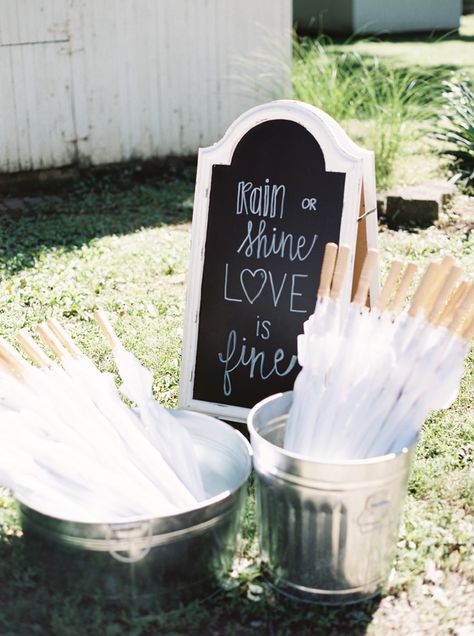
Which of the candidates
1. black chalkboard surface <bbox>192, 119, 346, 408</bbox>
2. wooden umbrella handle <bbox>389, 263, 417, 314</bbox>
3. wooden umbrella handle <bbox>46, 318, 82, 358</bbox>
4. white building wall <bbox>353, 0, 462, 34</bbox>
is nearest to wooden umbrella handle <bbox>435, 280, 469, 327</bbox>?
wooden umbrella handle <bbox>389, 263, 417, 314</bbox>

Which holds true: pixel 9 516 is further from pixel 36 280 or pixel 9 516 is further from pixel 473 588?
pixel 36 280

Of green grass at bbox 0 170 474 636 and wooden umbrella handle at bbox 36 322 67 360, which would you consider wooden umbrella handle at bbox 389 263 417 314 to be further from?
wooden umbrella handle at bbox 36 322 67 360

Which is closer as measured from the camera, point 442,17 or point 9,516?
point 9,516

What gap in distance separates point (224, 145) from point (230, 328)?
0.78 m

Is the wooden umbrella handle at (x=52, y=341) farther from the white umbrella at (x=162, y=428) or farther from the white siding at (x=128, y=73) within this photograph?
the white siding at (x=128, y=73)

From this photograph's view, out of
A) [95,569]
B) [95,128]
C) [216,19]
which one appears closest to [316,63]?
[216,19]

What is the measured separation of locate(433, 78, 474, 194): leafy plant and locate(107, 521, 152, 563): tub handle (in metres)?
5.96

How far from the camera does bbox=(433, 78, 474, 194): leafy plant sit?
8188 millimetres

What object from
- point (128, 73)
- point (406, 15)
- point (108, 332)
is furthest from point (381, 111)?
point (406, 15)

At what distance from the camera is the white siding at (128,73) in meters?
8.43

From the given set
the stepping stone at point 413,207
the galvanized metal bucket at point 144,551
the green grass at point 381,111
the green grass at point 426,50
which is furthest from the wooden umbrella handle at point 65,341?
the green grass at point 426,50

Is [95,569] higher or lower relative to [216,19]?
lower

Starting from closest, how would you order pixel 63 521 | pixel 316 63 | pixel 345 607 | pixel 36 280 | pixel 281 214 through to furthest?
pixel 63 521 → pixel 345 607 → pixel 281 214 → pixel 36 280 → pixel 316 63

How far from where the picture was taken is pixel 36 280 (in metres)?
6.02
